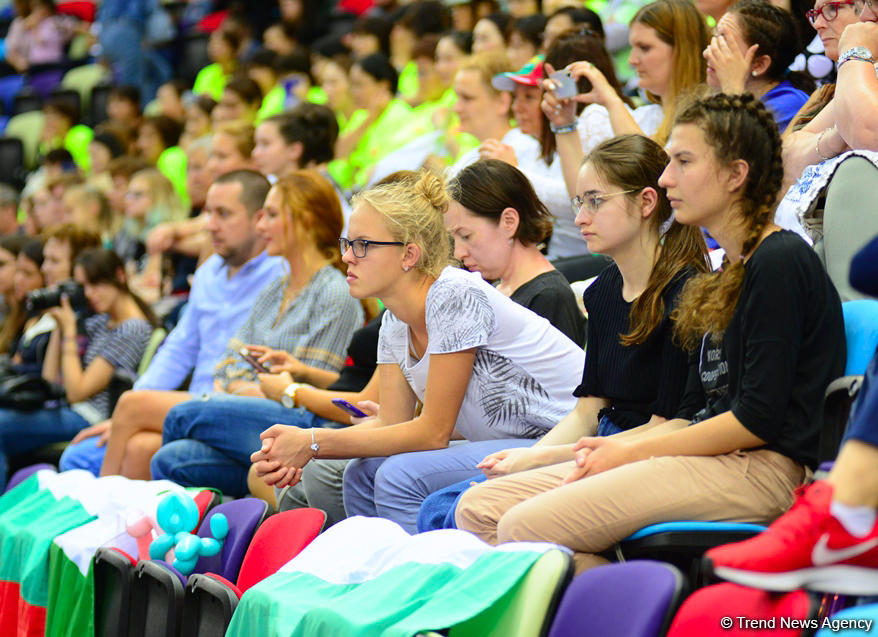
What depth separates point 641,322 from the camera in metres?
2.54

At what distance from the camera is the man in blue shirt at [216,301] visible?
4.41 m

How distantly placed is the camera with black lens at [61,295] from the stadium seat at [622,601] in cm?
368

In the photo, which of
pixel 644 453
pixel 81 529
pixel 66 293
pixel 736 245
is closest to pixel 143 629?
pixel 81 529

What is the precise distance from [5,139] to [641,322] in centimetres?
799

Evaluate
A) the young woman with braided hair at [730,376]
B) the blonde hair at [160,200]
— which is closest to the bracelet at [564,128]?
the young woman with braided hair at [730,376]

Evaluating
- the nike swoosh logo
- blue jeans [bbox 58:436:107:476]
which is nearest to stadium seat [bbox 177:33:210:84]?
blue jeans [bbox 58:436:107:476]

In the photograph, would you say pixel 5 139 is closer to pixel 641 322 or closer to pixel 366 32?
pixel 366 32

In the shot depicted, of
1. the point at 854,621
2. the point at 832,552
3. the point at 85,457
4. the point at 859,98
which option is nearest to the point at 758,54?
the point at 859,98

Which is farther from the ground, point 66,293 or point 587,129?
point 587,129

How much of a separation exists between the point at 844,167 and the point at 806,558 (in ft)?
3.92

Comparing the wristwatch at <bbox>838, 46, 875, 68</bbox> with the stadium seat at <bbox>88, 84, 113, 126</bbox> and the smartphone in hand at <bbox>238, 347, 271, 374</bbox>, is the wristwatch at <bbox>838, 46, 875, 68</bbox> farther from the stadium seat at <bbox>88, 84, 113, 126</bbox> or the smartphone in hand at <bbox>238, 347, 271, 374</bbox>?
the stadium seat at <bbox>88, 84, 113, 126</bbox>

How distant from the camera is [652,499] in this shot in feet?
6.95

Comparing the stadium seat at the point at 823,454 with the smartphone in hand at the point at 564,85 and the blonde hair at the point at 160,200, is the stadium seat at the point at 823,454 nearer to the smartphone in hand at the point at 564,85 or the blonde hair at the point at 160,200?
the smartphone in hand at the point at 564,85

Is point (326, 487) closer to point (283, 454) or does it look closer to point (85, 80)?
point (283, 454)
